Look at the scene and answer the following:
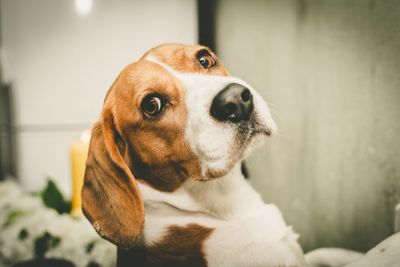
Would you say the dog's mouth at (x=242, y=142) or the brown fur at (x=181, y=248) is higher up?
the dog's mouth at (x=242, y=142)

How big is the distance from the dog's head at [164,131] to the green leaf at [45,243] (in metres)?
0.28

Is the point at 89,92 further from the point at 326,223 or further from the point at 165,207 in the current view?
the point at 326,223

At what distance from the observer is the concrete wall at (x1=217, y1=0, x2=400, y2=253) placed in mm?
721

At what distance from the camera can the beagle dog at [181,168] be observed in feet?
2.42

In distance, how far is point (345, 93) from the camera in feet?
2.63

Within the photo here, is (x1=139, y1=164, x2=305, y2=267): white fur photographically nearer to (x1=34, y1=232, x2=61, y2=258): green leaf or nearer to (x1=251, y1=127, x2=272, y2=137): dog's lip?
(x1=251, y1=127, x2=272, y2=137): dog's lip

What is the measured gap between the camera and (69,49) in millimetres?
982

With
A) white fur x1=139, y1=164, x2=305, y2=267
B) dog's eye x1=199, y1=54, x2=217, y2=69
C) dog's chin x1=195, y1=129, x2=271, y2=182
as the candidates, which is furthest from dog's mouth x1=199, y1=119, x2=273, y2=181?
dog's eye x1=199, y1=54, x2=217, y2=69

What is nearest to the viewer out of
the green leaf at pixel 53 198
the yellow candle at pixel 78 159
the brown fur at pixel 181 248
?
the brown fur at pixel 181 248

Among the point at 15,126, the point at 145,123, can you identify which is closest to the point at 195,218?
the point at 145,123

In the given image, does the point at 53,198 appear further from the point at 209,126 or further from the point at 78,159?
the point at 209,126

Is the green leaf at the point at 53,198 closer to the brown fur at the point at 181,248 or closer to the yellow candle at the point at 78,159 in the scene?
the yellow candle at the point at 78,159

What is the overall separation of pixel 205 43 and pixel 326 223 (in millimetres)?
543

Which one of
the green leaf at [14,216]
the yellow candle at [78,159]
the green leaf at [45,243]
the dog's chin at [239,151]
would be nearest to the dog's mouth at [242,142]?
the dog's chin at [239,151]
